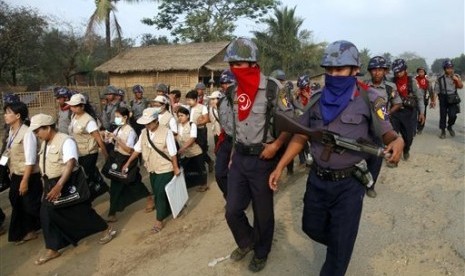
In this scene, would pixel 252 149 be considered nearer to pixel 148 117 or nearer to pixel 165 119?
pixel 148 117

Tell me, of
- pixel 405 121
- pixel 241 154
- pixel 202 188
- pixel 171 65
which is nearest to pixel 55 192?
pixel 241 154

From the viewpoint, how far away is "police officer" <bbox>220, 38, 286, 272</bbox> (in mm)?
3246

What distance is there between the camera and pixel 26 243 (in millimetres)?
5012

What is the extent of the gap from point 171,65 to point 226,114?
1894 cm

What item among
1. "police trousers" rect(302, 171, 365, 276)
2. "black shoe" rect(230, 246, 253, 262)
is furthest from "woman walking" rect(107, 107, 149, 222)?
"police trousers" rect(302, 171, 365, 276)

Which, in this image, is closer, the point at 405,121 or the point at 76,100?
the point at 76,100

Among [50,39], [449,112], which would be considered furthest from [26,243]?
[50,39]

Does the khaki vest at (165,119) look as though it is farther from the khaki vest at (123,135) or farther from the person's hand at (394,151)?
→ the person's hand at (394,151)

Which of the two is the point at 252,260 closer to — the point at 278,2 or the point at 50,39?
the point at 50,39

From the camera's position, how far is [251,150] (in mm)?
3305

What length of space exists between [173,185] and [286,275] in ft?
6.84

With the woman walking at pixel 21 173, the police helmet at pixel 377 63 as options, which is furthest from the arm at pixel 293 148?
the woman walking at pixel 21 173

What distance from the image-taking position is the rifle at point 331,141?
249cm

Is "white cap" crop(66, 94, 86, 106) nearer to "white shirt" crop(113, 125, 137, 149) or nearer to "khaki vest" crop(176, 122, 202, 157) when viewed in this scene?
"white shirt" crop(113, 125, 137, 149)
